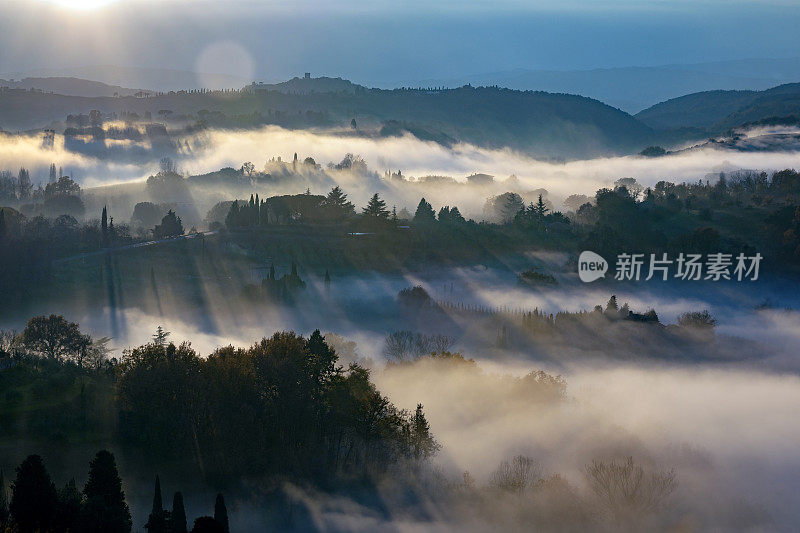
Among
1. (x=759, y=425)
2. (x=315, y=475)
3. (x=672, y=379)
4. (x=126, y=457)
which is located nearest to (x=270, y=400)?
(x=315, y=475)

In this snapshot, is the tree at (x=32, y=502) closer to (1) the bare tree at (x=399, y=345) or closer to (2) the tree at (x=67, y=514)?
(2) the tree at (x=67, y=514)

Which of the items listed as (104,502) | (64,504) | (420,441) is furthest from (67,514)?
(420,441)

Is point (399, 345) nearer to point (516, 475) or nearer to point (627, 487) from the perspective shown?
point (516, 475)

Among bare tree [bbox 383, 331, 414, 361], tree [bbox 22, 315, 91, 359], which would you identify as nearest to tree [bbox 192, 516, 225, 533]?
tree [bbox 22, 315, 91, 359]

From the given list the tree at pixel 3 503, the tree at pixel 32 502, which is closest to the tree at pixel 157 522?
the tree at pixel 32 502

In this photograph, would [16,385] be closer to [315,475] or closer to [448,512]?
[315,475]
